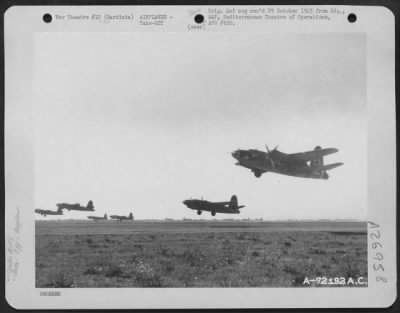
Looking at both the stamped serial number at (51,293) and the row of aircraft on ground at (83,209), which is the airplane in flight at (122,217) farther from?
the stamped serial number at (51,293)

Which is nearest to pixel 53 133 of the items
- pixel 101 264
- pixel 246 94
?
pixel 101 264

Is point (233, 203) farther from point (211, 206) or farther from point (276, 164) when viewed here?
point (276, 164)

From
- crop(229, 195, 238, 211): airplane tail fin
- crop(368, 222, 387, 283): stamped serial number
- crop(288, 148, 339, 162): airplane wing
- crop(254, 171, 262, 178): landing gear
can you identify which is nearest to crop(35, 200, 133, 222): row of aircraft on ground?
crop(229, 195, 238, 211): airplane tail fin

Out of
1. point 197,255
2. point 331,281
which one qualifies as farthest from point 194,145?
point 331,281

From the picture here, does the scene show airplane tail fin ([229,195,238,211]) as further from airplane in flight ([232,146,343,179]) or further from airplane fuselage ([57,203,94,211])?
airplane fuselage ([57,203,94,211])

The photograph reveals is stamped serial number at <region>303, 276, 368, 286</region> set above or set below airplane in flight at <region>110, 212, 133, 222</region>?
below

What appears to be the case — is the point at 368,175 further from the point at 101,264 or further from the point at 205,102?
the point at 101,264

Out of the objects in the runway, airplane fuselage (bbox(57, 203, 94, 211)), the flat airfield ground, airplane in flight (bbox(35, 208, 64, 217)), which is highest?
airplane fuselage (bbox(57, 203, 94, 211))
